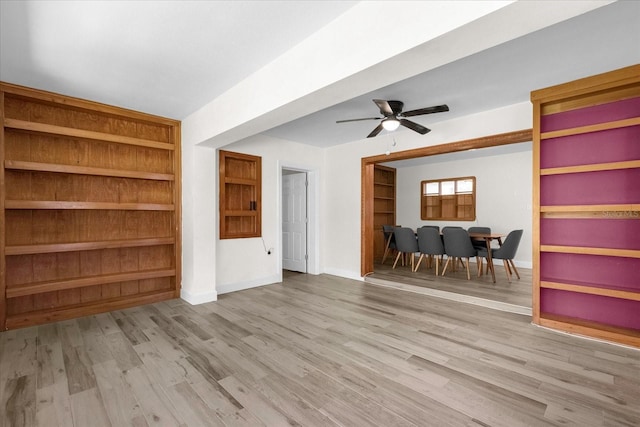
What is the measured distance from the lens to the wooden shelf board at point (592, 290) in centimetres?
264

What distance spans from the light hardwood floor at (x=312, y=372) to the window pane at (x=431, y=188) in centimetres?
482

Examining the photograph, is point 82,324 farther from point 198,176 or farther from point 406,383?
point 406,383

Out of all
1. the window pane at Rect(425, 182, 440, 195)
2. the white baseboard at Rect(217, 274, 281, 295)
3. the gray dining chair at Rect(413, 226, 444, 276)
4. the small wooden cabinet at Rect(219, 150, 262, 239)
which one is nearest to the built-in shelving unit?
the gray dining chair at Rect(413, 226, 444, 276)

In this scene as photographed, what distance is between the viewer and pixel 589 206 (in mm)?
2830

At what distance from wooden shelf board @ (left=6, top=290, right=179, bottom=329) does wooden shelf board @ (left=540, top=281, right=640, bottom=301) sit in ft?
14.8

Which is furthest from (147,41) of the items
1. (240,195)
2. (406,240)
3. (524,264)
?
(524,264)

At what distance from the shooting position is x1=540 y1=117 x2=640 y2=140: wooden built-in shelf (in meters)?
2.66

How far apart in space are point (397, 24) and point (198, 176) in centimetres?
308

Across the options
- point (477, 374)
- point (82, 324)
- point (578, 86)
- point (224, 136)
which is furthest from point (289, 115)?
point (82, 324)

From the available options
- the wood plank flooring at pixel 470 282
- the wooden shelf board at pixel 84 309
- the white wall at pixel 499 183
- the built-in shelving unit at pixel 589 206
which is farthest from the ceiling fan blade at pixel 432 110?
the white wall at pixel 499 183

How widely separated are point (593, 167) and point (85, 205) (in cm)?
531

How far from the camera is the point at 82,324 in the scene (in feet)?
10.5

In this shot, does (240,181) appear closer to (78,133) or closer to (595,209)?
(78,133)

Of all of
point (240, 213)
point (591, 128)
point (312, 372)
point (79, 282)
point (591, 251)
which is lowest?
point (312, 372)
